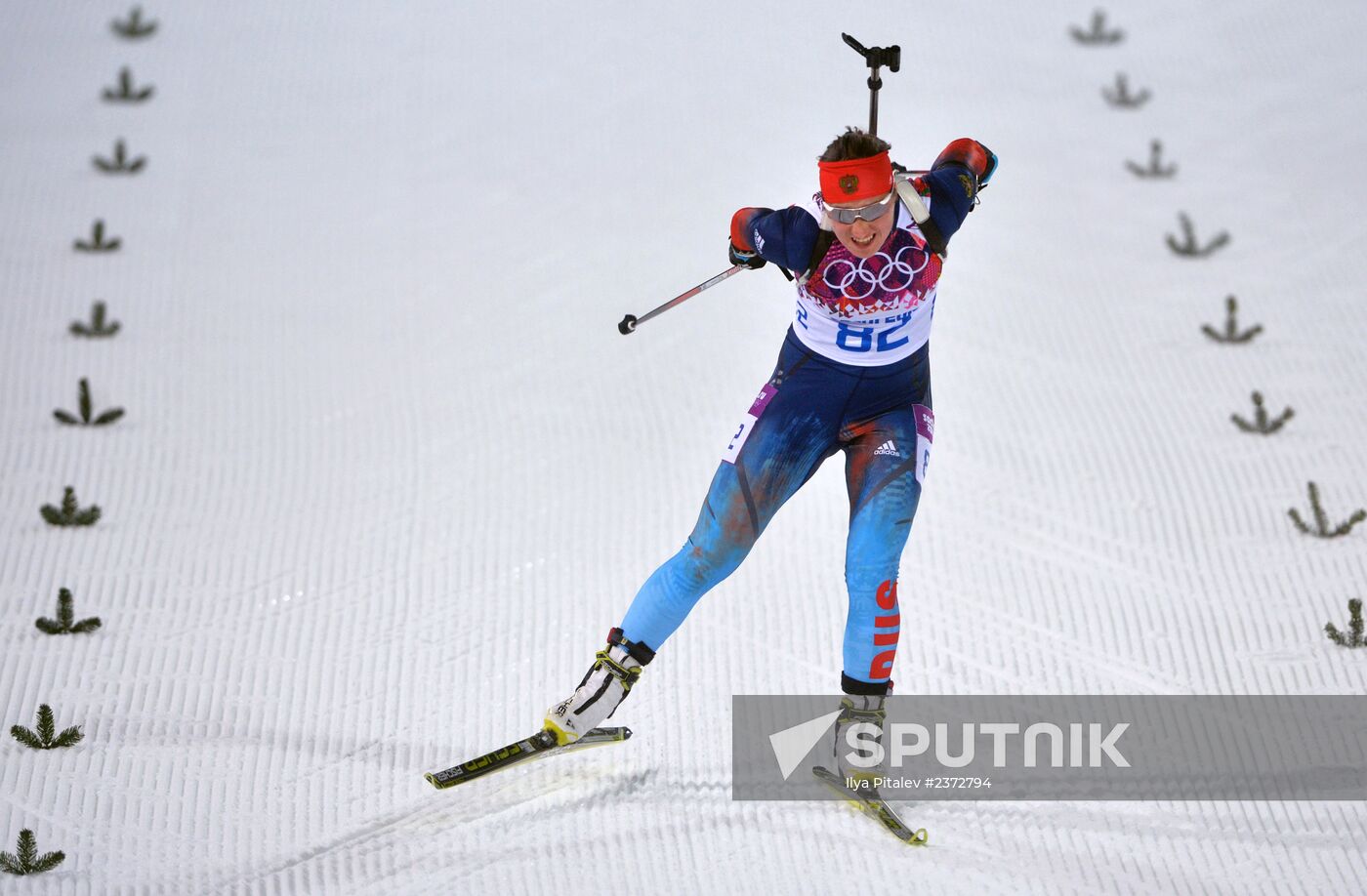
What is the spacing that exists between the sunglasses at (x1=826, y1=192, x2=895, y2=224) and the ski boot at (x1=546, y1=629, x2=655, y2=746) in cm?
131

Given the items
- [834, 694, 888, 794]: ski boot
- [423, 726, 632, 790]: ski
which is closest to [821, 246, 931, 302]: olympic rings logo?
[834, 694, 888, 794]: ski boot

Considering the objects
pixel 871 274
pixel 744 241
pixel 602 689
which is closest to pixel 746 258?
pixel 744 241

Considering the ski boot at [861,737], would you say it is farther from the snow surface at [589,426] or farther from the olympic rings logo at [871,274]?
the olympic rings logo at [871,274]

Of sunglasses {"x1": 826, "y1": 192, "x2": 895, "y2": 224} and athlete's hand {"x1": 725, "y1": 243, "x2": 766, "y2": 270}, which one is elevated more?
athlete's hand {"x1": 725, "y1": 243, "x2": 766, "y2": 270}

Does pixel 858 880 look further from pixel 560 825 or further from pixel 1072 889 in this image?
pixel 560 825

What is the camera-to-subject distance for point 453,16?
9.42 m

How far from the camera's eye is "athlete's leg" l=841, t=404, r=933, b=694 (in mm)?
3803

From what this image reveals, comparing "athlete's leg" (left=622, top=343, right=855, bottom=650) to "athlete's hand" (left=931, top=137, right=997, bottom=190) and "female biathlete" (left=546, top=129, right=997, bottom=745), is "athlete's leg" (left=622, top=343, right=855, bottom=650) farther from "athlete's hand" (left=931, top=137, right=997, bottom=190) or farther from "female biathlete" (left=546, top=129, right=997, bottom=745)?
"athlete's hand" (left=931, top=137, right=997, bottom=190)

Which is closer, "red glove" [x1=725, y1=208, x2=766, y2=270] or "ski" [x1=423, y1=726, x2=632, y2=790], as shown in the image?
"red glove" [x1=725, y1=208, x2=766, y2=270]

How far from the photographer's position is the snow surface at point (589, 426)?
13.2 ft

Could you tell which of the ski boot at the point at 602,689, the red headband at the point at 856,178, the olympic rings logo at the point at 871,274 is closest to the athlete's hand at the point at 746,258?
the olympic rings logo at the point at 871,274

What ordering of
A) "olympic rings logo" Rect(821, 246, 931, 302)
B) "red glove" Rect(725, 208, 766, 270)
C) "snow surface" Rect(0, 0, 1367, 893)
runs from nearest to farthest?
"olympic rings logo" Rect(821, 246, 931, 302) → "red glove" Rect(725, 208, 766, 270) → "snow surface" Rect(0, 0, 1367, 893)

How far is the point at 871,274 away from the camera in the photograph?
12.4 feet

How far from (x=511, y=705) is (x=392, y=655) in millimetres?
492
